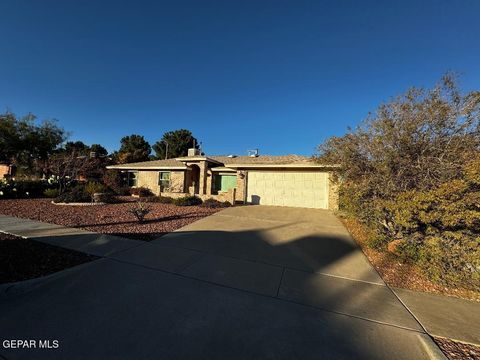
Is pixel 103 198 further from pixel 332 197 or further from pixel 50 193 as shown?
pixel 332 197

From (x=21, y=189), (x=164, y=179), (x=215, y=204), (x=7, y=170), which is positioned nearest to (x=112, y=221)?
(x=215, y=204)

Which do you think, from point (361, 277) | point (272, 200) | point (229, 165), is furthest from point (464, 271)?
point (229, 165)

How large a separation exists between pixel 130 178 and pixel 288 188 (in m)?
14.9

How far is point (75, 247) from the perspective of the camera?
5379 mm

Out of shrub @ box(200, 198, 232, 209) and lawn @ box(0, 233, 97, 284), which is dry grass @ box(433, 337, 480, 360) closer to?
lawn @ box(0, 233, 97, 284)

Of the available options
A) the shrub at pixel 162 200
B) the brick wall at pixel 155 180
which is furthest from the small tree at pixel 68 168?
the shrub at pixel 162 200

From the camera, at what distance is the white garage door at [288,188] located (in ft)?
47.9

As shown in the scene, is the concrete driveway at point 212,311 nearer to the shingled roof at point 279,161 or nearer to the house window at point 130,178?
the shingled roof at point 279,161

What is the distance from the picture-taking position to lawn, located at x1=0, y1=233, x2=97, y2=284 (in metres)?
3.87

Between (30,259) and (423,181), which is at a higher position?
(423,181)

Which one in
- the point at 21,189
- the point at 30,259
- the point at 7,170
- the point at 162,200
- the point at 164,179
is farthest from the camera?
the point at 7,170

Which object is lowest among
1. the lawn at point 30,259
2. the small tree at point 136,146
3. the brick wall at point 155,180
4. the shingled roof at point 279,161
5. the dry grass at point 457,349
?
the dry grass at point 457,349

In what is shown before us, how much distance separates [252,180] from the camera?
16.3m

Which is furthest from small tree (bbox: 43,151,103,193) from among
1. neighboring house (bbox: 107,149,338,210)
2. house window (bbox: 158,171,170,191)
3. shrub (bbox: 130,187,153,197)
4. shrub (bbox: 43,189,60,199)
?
house window (bbox: 158,171,170,191)
